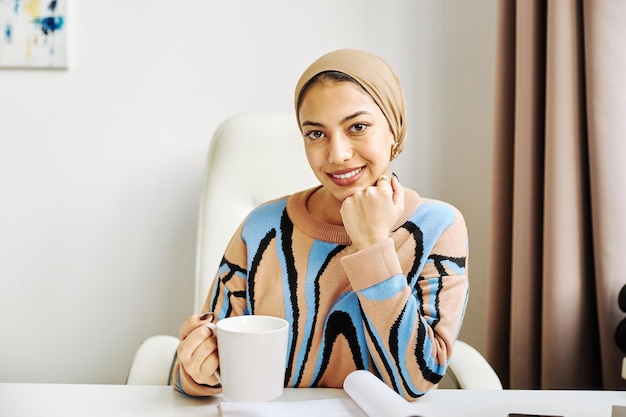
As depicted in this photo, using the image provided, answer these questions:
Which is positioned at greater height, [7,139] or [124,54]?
[124,54]

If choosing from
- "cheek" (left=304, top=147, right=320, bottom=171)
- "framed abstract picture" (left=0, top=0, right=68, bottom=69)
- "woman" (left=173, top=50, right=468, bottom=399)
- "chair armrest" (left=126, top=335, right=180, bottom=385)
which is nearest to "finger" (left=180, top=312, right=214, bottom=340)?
"woman" (left=173, top=50, right=468, bottom=399)

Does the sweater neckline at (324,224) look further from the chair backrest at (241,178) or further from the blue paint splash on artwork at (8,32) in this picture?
the blue paint splash on artwork at (8,32)

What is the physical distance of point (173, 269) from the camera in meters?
1.75

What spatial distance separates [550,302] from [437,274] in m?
0.52

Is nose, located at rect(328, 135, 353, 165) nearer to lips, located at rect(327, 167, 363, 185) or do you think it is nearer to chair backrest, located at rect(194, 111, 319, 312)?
lips, located at rect(327, 167, 363, 185)

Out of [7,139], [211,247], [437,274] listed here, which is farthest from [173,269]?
[437,274]

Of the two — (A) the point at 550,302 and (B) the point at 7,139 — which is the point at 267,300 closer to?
(A) the point at 550,302

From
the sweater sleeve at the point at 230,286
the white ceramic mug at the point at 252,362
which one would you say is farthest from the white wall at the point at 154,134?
the white ceramic mug at the point at 252,362

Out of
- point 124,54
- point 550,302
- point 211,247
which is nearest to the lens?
point 550,302

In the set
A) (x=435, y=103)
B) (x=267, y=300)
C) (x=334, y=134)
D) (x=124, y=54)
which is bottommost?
(x=267, y=300)

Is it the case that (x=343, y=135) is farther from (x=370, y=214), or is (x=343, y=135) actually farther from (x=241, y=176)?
(x=241, y=176)

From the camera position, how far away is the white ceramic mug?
617 mm

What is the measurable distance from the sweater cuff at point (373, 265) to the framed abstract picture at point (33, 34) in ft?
4.01

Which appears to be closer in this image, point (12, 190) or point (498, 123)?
point (498, 123)
